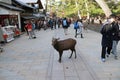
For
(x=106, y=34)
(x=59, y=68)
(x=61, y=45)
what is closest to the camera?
(x=59, y=68)

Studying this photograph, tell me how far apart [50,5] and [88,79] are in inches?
3557

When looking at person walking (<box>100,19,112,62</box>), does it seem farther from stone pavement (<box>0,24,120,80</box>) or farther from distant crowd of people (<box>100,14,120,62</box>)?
stone pavement (<box>0,24,120,80</box>)

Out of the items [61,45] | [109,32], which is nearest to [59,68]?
[61,45]

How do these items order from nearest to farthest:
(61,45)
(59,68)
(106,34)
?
1. (59,68)
2. (106,34)
3. (61,45)

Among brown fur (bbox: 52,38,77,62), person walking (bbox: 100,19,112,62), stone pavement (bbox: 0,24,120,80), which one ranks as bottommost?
stone pavement (bbox: 0,24,120,80)

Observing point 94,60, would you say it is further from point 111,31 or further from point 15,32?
point 15,32

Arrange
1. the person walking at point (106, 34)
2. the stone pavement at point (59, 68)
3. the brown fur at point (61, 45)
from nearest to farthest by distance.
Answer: the stone pavement at point (59, 68) → the person walking at point (106, 34) → the brown fur at point (61, 45)

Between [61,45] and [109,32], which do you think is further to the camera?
[61,45]

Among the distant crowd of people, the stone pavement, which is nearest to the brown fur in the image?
the stone pavement

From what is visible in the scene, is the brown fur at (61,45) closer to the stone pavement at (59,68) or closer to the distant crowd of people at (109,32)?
the stone pavement at (59,68)

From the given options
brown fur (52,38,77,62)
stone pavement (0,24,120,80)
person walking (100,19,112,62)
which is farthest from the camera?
brown fur (52,38,77,62)

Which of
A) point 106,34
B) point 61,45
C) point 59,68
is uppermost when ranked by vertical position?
point 106,34

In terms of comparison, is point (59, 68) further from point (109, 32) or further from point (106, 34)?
point (109, 32)

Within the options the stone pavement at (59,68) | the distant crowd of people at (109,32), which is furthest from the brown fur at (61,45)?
the distant crowd of people at (109,32)
